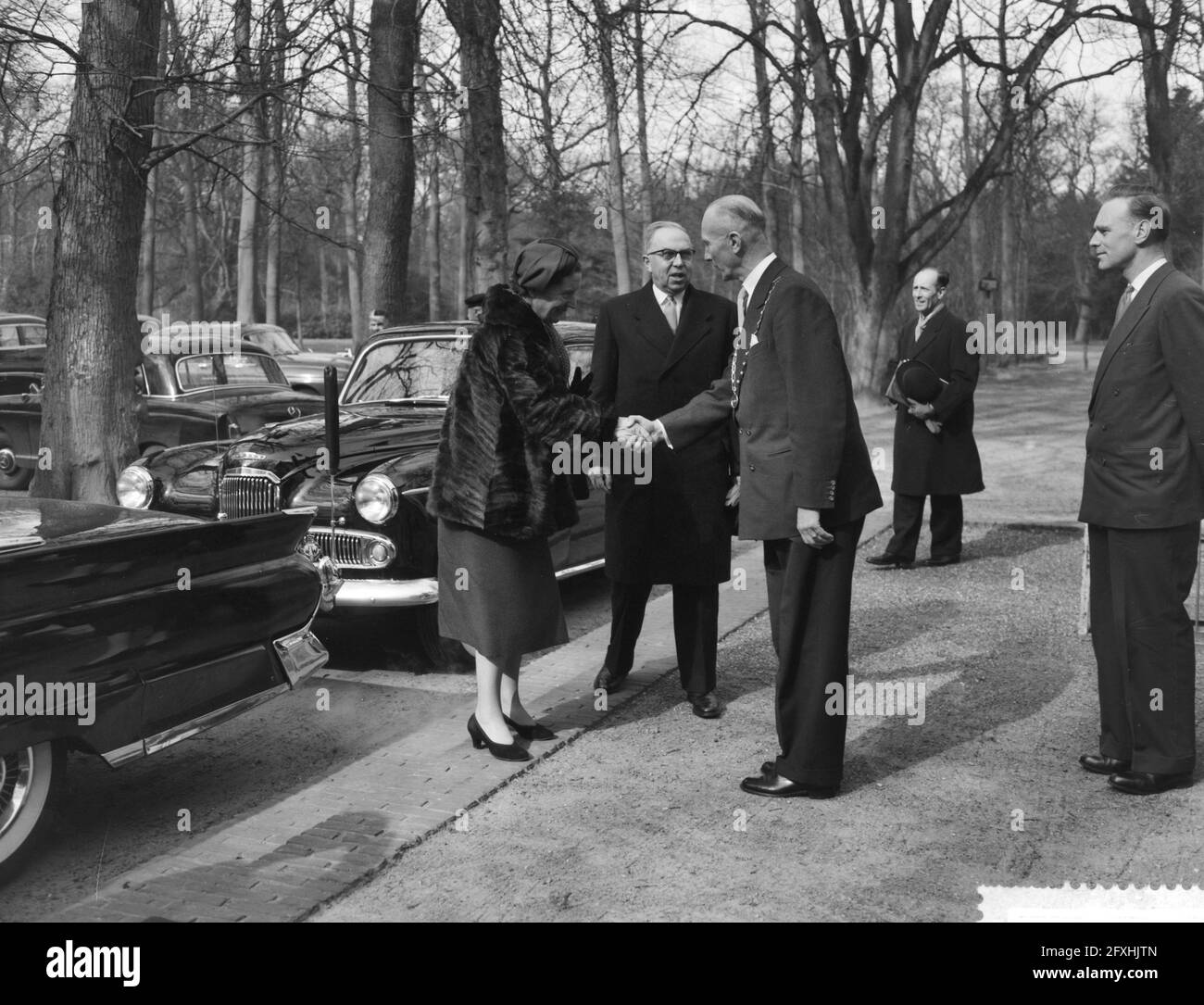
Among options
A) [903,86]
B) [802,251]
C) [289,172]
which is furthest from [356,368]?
[802,251]

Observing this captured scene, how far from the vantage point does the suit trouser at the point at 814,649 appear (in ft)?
15.3

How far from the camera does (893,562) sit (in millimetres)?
9523

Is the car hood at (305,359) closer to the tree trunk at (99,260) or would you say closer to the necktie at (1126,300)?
the tree trunk at (99,260)

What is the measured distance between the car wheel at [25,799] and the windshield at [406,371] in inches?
163

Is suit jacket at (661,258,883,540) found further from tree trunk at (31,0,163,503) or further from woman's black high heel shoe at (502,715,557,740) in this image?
tree trunk at (31,0,163,503)

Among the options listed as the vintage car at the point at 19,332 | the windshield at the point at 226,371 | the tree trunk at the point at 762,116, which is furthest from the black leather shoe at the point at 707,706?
the vintage car at the point at 19,332

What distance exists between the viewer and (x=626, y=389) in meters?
6.00

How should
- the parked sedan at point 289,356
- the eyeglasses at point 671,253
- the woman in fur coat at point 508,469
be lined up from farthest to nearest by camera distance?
the parked sedan at point 289,356, the eyeglasses at point 671,253, the woman in fur coat at point 508,469

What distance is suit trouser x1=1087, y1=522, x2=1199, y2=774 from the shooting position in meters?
4.79

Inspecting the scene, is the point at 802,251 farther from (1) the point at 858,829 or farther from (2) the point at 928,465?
(1) the point at 858,829

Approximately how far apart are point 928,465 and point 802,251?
2986 centimetres

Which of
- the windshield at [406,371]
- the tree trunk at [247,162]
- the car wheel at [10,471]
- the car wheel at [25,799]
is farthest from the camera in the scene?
the car wheel at [10,471]

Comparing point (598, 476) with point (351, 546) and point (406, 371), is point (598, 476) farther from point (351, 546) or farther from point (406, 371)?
point (406, 371)

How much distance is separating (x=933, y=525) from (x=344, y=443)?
451 cm
